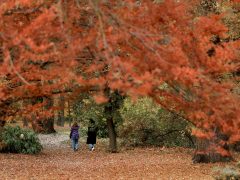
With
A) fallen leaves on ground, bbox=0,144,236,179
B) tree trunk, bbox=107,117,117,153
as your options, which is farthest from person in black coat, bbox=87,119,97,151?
tree trunk, bbox=107,117,117,153

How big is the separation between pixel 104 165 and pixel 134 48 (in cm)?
1378

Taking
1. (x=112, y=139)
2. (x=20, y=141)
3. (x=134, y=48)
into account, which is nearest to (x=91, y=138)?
(x=112, y=139)

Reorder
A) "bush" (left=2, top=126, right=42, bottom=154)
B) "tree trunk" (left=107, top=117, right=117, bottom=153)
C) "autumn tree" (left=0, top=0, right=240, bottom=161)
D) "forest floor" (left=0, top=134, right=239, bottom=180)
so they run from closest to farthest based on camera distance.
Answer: "autumn tree" (left=0, top=0, right=240, bottom=161)
"forest floor" (left=0, top=134, right=239, bottom=180)
"bush" (left=2, top=126, right=42, bottom=154)
"tree trunk" (left=107, top=117, right=117, bottom=153)

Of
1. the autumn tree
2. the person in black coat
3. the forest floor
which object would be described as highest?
the autumn tree

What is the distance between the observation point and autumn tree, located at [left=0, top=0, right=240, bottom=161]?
227 inches

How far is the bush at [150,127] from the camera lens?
27.2 m

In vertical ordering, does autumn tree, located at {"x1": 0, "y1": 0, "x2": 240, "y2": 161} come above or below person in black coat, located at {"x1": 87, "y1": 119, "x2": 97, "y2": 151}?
above

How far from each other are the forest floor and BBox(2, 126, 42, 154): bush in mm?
638

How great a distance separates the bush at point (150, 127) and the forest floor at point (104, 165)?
167 cm

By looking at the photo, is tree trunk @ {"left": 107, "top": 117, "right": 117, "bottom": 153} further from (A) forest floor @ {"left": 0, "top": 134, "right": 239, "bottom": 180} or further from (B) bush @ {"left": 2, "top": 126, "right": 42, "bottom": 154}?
(B) bush @ {"left": 2, "top": 126, "right": 42, "bottom": 154}

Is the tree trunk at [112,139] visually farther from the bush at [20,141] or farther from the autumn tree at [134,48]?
the autumn tree at [134,48]

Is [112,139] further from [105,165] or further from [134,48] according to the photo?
[134,48]

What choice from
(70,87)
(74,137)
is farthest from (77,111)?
(70,87)

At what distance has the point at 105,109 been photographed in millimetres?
26672
